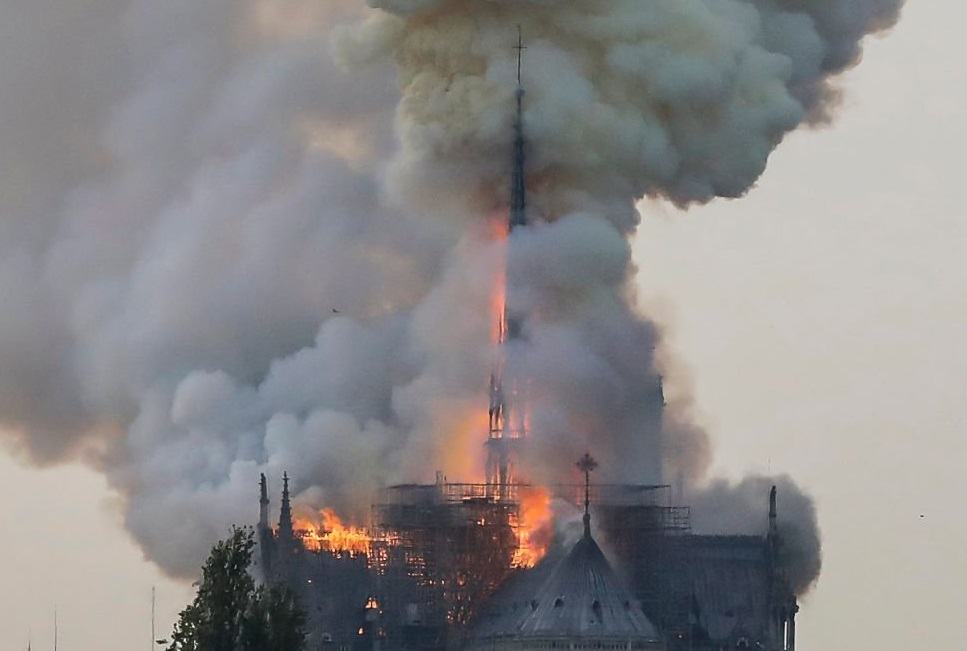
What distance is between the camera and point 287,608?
15462 cm

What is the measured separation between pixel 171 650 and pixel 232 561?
4.25 meters

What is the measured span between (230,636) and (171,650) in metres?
2.36

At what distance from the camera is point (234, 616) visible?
15400 cm

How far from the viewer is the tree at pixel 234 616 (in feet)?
502

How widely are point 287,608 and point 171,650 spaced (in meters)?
4.68

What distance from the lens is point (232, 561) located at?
15475 cm

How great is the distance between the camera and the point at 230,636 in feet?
504

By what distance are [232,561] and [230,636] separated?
278 centimetres

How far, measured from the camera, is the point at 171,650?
152 m

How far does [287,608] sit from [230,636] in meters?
2.36

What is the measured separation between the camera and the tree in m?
153
